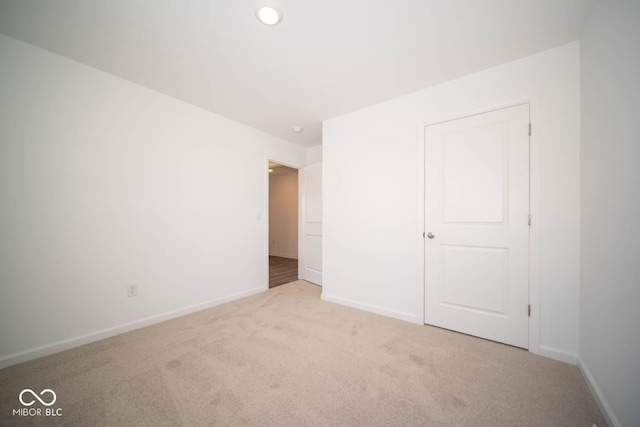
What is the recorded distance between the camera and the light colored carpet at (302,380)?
50.3 inches

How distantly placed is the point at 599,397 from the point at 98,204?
3944 millimetres

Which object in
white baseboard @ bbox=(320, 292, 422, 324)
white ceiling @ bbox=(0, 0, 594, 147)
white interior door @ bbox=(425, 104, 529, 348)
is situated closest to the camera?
white ceiling @ bbox=(0, 0, 594, 147)

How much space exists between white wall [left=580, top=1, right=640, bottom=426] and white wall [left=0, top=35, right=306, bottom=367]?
3420 mm

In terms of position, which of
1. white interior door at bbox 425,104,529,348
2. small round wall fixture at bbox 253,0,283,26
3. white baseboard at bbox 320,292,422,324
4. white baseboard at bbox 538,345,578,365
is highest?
small round wall fixture at bbox 253,0,283,26

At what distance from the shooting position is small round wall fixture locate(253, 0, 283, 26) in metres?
1.46

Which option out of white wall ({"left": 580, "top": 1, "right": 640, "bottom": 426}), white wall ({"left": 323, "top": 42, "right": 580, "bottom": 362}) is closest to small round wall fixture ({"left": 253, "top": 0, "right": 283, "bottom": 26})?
white wall ({"left": 323, "top": 42, "right": 580, "bottom": 362})

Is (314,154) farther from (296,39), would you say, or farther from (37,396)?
(37,396)

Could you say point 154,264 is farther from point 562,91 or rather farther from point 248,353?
point 562,91

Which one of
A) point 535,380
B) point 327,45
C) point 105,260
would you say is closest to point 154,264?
point 105,260

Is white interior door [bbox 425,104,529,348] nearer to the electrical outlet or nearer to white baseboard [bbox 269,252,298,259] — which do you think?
the electrical outlet

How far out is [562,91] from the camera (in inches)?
70.8

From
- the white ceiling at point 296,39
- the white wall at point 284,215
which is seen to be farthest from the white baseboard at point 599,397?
the white wall at point 284,215

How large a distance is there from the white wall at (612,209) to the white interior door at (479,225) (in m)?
0.36

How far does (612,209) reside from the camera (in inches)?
50.2
